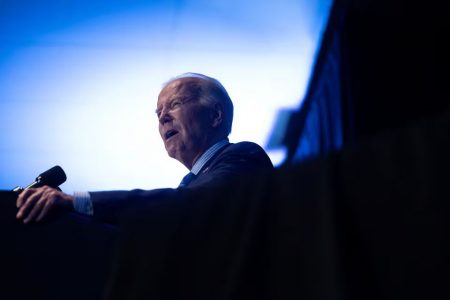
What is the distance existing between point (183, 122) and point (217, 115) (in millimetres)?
145

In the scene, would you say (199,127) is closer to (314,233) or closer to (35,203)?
(35,203)

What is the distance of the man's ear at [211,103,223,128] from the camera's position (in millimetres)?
1752

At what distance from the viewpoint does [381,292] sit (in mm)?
463

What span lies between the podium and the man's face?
0.86 m

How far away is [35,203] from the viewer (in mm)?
822

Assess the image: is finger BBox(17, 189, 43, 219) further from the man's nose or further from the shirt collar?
the man's nose

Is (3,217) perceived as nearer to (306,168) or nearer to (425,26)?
(306,168)

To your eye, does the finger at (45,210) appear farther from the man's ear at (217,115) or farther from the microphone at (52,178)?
the man's ear at (217,115)

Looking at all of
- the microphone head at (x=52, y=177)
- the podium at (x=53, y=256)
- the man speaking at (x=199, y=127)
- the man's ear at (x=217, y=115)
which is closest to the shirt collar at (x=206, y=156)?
the man speaking at (x=199, y=127)

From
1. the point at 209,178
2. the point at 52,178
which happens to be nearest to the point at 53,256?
the point at 52,178

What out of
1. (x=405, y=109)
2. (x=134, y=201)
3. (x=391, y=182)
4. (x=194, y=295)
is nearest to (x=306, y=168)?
(x=391, y=182)

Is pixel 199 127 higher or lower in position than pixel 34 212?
higher

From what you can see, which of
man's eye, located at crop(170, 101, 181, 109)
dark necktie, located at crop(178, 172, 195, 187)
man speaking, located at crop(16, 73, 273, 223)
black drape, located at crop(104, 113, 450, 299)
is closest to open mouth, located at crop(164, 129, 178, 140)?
man speaking, located at crop(16, 73, 273, 223)

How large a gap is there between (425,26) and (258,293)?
7.57 ft
